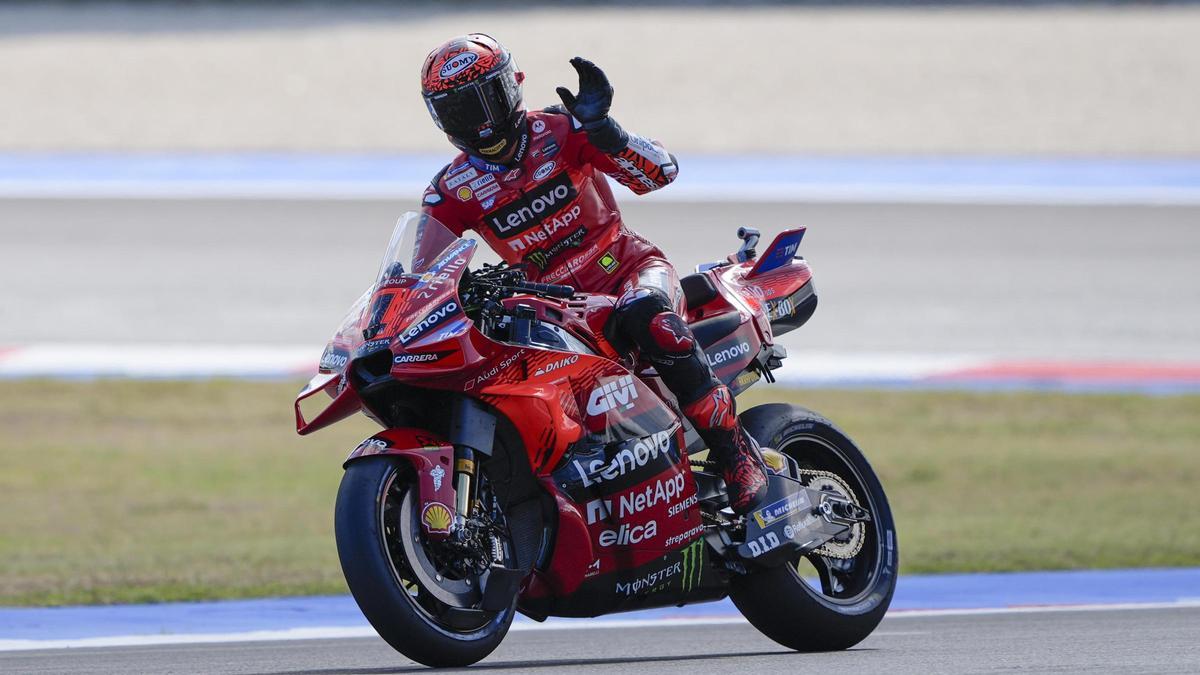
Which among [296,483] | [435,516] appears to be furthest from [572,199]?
[296,483]

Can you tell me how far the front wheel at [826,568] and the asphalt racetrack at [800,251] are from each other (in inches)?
267

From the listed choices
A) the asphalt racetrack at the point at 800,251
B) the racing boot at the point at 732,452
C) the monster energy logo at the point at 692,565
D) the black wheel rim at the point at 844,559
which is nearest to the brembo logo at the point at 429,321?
the racing boot at the point at 732,452

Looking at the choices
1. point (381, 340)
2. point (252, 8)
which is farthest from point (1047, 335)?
point (252, 8)

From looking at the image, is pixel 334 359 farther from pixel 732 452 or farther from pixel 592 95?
pixel 732 452

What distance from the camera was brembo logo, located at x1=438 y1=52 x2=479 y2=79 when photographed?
543cm

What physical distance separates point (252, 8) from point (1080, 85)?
1263 cm

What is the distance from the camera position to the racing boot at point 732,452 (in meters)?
5.65

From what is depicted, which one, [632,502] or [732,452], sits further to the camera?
[732,452]

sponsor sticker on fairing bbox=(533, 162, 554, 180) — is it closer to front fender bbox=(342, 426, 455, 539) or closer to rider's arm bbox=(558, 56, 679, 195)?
rider's arm bbox=(558, 56, 679, 195)

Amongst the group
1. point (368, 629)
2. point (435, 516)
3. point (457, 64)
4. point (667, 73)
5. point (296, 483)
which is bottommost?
point (667, 73)

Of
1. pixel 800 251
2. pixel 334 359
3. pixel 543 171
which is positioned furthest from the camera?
pixel 800 251

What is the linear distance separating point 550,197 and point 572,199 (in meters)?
0.07

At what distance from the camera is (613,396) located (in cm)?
546

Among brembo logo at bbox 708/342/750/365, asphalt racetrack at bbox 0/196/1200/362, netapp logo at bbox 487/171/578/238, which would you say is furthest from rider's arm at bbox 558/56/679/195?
asphalt racetrack at bbox 0/196/1200/362
